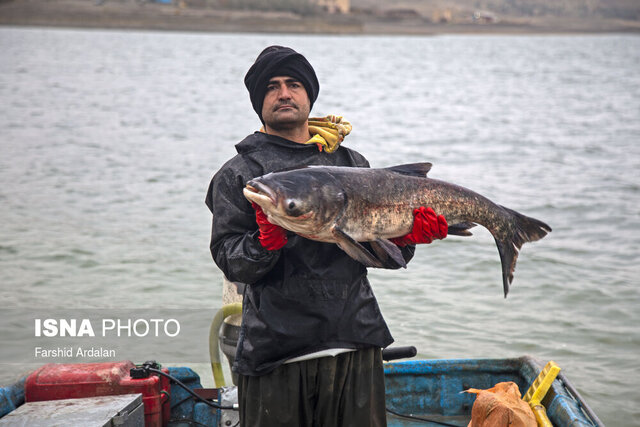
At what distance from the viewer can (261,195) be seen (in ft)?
9.02

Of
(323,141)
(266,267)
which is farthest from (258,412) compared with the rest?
(323,141)

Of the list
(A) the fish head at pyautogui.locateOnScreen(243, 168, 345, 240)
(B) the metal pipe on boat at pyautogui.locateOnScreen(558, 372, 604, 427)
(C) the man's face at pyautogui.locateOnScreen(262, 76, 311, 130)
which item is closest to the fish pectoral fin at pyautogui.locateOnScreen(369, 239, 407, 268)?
(A) the fish head at pyautogui.locateOnScreen(243, 168, 345, 240)

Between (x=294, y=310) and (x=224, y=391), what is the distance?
1.50 metres

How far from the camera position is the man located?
3.17 metres

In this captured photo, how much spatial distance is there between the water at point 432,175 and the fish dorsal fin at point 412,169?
5300 millimetres

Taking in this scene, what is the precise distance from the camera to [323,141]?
3336 mm

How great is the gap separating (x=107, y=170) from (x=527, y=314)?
12469 mm

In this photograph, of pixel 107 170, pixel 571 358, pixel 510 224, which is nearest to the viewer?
pixel 510 224

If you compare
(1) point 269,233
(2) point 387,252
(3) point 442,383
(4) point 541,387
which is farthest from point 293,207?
(3) point 442,383

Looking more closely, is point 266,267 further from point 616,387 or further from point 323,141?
point 616,387

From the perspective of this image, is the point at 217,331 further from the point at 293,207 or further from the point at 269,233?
the point at 293,207

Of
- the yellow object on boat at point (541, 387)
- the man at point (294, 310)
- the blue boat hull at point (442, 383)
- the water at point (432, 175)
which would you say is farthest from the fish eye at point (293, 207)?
the water at point (432, 175)

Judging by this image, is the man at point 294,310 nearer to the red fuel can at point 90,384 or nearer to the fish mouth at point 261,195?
the fish mouth at point 261,195

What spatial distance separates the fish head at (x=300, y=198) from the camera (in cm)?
276
